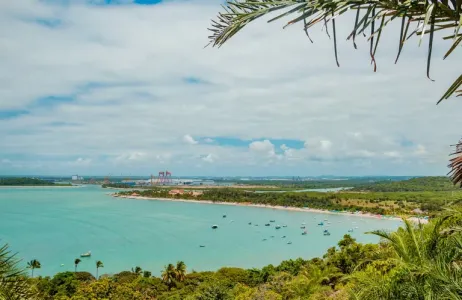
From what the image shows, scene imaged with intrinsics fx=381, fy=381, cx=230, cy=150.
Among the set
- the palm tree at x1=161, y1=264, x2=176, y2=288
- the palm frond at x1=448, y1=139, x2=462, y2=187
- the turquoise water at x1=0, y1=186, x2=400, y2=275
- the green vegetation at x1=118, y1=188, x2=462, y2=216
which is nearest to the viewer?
the palm frond at x1=448, y1=139, x2=462, y2=187

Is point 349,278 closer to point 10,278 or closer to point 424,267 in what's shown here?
point 424,267

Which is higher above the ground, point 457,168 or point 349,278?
point 457,168

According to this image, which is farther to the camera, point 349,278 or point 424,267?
point 349,278

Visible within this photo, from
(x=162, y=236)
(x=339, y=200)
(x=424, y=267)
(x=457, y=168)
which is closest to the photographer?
(x=457, y=168)

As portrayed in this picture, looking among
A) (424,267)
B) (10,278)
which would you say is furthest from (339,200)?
(10,278)

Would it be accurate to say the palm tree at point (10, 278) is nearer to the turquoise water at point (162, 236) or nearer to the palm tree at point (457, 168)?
the palm tree at point (457, 168)

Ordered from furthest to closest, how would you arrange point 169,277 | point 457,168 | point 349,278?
point 169,277 < point 349,278 < point 457,168

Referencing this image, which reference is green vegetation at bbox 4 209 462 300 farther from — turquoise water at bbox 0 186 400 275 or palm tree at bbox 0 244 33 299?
turquoise water at bbox 0 186 400 275

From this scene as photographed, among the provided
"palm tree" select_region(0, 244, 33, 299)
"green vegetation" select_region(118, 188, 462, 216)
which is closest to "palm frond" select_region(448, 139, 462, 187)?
"palm tree" select_region(0, 244, 33, 299)
